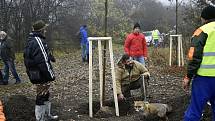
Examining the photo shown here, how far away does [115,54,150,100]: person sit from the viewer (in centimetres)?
820

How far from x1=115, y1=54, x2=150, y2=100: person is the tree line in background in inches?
282

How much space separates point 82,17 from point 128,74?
2080 centimetres

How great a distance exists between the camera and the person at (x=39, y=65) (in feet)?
23.0

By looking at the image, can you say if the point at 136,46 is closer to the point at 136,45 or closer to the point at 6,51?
the point at 136,45

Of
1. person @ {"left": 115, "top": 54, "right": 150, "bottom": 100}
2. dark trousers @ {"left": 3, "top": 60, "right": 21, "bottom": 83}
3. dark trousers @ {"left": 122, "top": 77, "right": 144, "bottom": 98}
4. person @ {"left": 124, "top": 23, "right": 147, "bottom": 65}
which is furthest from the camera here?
dark trousers @ {"left": 3, "top": 60, "right": 21, "bottom": 83}

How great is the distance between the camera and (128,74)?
8.48 m

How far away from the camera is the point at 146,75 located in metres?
8.31

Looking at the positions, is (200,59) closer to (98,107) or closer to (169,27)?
(98,107)

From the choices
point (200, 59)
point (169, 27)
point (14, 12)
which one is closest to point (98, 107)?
point (200, 59)

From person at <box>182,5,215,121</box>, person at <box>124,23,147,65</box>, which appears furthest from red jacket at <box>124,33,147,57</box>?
person at <box>182,5,215,121</box>

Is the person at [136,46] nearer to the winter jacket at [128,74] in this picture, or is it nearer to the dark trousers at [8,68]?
the winter jacket at [128,74]

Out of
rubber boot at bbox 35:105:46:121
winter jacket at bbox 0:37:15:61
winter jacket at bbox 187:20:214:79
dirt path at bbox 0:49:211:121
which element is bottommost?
dirt path at bbox 0:49:211:121

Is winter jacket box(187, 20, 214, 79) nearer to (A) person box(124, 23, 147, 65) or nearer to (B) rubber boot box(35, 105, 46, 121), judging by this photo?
(B) rubber boot box(35, 105, 46, 121)

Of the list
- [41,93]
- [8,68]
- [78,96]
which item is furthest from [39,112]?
[8,68]
